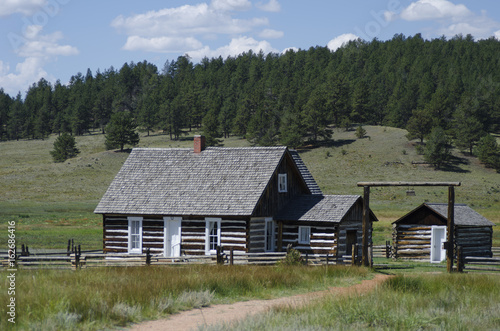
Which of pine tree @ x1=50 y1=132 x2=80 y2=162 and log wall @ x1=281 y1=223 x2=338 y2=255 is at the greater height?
pine tree @ x1=50 y1=132 x2=80 y2=162

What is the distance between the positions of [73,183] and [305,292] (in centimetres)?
7853

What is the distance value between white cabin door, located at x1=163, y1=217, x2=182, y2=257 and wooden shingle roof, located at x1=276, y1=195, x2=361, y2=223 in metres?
4.92

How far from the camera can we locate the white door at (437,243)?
1372 inches

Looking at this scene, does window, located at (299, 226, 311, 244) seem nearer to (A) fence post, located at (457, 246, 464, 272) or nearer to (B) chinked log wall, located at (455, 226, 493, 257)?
(A) fence post, located at (457, 246, 464, 272)

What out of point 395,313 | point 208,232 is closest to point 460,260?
point 208,232

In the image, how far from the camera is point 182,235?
30859 mm

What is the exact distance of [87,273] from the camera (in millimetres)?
18094

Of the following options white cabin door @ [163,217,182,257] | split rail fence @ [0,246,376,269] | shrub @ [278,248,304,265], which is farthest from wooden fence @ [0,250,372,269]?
white cabin door @ [163,217,182,257]

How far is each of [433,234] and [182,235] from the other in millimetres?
13858

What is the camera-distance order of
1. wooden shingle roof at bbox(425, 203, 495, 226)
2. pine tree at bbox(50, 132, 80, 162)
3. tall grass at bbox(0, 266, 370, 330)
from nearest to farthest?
tall grass at bbox(0, 266, 370, 330) → wooden shingle roof at bbox(425, 203, 495, 226) → pine tree at bbox(50, 132, 80, 162)

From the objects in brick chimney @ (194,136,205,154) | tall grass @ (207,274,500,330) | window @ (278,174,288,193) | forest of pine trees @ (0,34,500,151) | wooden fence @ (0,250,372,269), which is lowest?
wooden fence @ (0,250,372,269)

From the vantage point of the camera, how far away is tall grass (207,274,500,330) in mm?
12711

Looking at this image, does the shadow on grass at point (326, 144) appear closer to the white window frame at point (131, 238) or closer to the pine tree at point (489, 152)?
the pine tree at point (489, 152)

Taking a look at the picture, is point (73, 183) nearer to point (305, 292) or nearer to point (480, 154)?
point (480, 154)
